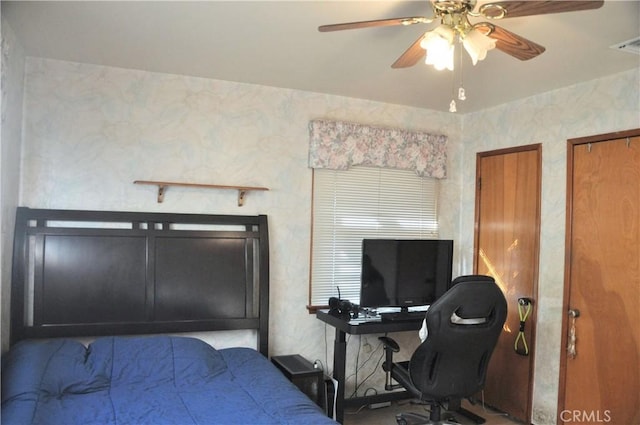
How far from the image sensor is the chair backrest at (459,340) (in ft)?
9.05

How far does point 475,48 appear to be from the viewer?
78.7 inches

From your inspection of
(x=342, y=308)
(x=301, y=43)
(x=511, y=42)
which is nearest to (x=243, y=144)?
(x=301, y=43)

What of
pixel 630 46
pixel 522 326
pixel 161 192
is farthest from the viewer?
pixel 522 326

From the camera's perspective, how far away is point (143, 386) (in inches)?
Answer: 104

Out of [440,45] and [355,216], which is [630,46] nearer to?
[440,45]

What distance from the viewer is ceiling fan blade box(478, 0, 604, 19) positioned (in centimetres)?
167

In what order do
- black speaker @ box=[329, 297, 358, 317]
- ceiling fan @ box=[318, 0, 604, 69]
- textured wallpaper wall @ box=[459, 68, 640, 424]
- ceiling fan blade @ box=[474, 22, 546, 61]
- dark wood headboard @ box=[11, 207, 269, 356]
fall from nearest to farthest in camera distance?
1. ceiling fan @ box=[318, 0, 604, 69]
2. ceiling fan blade @ box=[474, 22, 546, 61]
3. dark wood headboard @ box=[11, 207, 269, 356]
4. textured wallpaper wall @ box=[459, 68, 640, 424]
5. black speaker @ box=[329, 297, 358, 317]

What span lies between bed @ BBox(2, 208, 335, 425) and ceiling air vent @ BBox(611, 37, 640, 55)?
2401mm

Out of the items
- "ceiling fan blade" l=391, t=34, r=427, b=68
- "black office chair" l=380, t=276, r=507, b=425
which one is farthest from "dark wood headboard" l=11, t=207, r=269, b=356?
"ceiling fan blade" l=391, t=34, r=427, b=68

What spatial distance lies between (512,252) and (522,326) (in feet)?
1.87

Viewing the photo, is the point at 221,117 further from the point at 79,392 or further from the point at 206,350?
the point at 79,392

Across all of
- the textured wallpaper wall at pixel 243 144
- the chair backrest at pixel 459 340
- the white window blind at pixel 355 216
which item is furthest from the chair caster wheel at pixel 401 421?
the white window blind at pixel 355 216

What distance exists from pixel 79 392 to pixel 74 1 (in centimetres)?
195

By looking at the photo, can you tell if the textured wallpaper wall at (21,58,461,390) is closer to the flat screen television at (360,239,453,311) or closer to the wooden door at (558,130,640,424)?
the flat screen television at (360,239,453,311)
